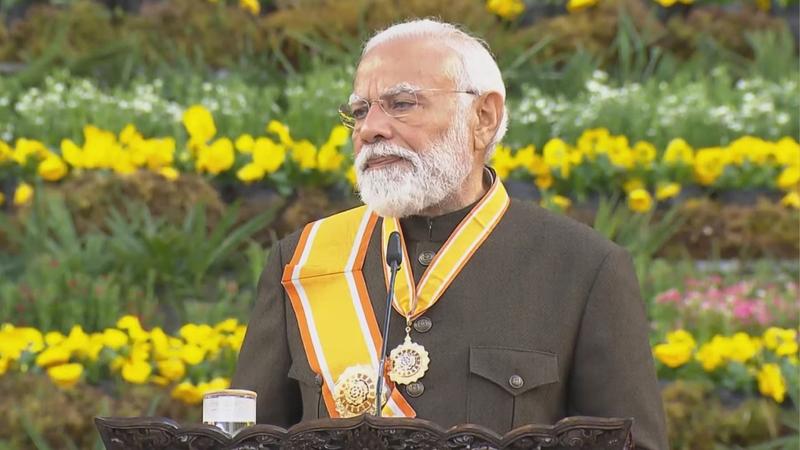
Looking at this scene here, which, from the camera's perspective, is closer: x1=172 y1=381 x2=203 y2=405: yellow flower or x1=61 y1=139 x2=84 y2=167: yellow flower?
x1=172 y1=381 x2=203 y2=405: yellow flower

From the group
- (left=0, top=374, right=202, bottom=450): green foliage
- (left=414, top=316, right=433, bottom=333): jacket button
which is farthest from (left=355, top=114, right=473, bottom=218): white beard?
(left=0, top=374, right=202, bottom=450): green foliage

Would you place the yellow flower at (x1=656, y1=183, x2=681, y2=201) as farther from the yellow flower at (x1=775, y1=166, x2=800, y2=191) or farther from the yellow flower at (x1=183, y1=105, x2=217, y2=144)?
the yellow flower at (x1=183, y1=105, x2=217, y2=144)

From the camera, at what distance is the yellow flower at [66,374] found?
6127mm

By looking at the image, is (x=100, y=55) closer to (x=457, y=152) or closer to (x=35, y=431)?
(x=35, y=431)

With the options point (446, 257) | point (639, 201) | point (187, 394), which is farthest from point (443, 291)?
point (639, 201)

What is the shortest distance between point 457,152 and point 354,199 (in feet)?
11.7

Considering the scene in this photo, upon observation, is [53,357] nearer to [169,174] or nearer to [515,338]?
[169,174]

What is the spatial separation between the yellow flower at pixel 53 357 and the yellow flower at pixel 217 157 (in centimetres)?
162

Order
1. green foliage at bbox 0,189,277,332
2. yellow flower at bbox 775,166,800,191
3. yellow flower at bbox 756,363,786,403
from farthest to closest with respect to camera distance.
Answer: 1. yellow flower at bbox 775,166,800,191
2. green foliage at bbox 0,189,277,332
3. yellow flower at bbox 756,363,786,403

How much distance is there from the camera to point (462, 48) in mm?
4086

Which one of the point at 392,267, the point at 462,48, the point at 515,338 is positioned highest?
the point at 462,48

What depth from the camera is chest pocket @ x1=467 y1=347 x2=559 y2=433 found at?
377 centimetres

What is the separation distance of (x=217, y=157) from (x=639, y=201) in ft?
6.04

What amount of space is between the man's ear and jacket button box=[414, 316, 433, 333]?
471 mm
